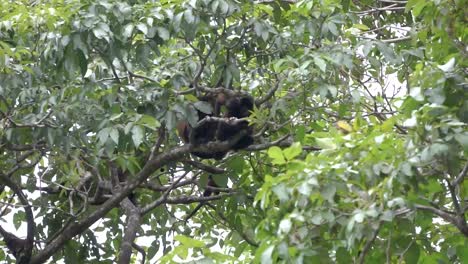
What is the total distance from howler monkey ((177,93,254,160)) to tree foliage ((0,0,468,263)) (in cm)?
9

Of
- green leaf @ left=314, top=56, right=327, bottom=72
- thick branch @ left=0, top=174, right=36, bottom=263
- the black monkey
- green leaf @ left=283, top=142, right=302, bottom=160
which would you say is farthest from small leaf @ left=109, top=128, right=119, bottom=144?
green leaf @ left=283, top=142, right=302, bottom=160

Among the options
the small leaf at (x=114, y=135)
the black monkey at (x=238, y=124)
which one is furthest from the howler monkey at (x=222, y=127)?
the small leaf at (x=114, y=135)

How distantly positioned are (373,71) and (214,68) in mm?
1216

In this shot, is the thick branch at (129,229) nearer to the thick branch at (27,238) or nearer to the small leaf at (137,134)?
the thick branch at (27,238)

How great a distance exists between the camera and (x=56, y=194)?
22.4ft

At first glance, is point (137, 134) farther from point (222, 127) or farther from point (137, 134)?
point (222, 127)

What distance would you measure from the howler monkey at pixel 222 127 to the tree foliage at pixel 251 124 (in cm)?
9

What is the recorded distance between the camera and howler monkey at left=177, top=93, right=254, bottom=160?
5.87 metres

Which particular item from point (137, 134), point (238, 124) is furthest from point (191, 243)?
point (238, 124)

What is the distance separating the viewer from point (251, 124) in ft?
18.5

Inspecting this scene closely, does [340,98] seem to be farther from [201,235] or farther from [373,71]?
[201,235]

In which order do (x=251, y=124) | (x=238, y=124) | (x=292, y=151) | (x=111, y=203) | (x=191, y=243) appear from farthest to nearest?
(x=111, y=203) < (x=238, y=124) < (x=251, y=124) < (x=292, y=151) < (x=191, y=243)

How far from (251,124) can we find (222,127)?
18.3 inches

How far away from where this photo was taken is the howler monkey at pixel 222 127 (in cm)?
587
